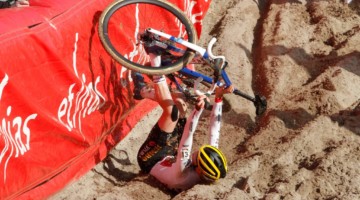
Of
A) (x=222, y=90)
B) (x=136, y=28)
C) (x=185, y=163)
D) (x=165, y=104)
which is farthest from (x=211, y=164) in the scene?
(x=136, y=28)

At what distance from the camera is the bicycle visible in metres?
6.44

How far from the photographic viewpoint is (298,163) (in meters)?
6.74

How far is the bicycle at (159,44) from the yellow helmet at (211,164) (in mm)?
650

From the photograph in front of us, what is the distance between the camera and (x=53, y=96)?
6.32 metres

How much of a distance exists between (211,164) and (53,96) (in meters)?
1.81

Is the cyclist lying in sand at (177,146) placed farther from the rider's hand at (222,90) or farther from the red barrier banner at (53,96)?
the red barrier banner at (53,96)

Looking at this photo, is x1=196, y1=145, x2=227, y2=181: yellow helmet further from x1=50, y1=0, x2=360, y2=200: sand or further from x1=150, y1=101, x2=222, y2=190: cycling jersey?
x1=150, y1=101, x2=222, y2=190: cycling jersey

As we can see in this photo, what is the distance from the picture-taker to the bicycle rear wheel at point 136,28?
643 cm

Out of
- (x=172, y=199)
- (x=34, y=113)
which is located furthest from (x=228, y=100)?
(x=34, y=113)

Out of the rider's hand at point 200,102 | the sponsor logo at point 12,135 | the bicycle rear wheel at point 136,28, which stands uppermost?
the bicycle rear wheel at point 136,28

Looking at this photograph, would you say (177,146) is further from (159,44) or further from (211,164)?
(159,44)

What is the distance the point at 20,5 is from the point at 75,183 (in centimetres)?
211

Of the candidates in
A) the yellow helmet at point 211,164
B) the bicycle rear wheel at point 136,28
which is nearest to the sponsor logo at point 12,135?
the bicycle rear wheel at point 136,28

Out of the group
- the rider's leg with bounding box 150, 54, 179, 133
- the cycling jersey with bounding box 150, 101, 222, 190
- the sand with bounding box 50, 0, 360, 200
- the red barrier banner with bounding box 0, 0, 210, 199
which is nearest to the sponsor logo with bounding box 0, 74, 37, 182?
the red barrier banner with bounding box 0, 0, 210, 199
